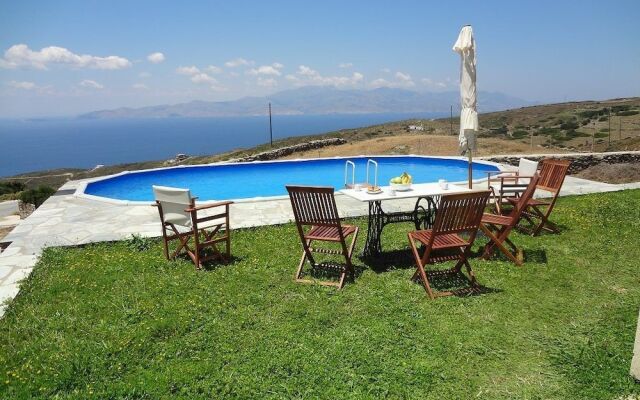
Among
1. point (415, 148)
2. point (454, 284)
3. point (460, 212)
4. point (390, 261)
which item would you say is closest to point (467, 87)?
point (460, 212)

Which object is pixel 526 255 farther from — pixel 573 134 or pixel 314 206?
pixel 573 134

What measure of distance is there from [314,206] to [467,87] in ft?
9.96

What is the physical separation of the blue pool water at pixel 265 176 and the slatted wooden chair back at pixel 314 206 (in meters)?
8.84

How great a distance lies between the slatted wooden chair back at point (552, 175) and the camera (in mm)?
6755

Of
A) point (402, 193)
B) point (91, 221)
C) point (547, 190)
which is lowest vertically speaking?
point (91, 221)

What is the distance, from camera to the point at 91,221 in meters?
7.90

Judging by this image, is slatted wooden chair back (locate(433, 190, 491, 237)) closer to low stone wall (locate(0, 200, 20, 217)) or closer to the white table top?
the white table top

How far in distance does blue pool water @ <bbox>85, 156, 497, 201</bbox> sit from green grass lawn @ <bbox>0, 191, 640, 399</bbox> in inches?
335

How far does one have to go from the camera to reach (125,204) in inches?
361

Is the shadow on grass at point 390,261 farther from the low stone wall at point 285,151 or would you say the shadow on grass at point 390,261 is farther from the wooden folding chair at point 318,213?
the low stone wall at point 285,151

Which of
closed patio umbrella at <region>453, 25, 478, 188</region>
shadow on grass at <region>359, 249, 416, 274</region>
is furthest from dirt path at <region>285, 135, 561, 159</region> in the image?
shadow on grass at <region>359, 249, 416, 274</region>

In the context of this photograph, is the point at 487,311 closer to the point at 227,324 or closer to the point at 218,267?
the point at 227,324

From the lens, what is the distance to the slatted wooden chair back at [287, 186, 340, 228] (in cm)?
463

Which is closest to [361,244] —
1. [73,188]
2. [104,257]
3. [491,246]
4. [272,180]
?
[491,246]
